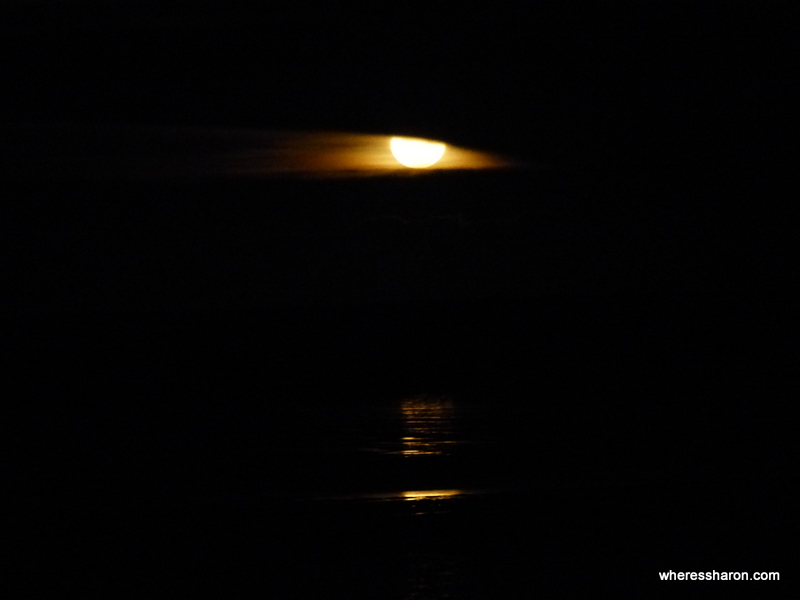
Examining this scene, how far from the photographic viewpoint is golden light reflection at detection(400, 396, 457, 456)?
7855mm

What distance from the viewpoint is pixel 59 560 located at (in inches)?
205

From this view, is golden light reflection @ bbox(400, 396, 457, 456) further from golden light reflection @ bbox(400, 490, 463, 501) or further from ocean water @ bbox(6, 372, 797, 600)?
golden light reflection @ bbox(400, 490, 463, 501)

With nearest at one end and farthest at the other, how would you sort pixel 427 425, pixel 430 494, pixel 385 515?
pixel 385 515, pixel 430 494, pixel 427 425

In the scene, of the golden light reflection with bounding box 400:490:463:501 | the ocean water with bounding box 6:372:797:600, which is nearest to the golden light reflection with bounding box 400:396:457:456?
the ocean water with bounding box 6:372:797:600

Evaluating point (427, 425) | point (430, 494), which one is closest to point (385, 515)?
point (430, 494)

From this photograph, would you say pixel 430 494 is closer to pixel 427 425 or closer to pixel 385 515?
pixel 385 515

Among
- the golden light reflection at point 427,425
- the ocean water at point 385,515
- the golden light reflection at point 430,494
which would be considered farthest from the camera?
A: the golden light reflection at point 427,425

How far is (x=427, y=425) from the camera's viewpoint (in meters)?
8.88

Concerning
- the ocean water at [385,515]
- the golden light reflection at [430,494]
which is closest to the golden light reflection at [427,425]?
the ocean water at [385,515]

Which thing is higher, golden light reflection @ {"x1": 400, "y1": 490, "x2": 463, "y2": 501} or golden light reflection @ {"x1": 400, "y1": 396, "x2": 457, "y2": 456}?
golden light reflection @ {"x1": 400, "y1": 396, "x2": 457, "y2": 456}

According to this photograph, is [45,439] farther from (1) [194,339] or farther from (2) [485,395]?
(1) [194,339]

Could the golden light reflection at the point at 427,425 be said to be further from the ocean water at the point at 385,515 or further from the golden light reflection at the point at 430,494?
the golden light reflection at the point at 430,494

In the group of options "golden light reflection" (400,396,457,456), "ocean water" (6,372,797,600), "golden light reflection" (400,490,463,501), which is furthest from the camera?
"golden light reflection" (400,396,457,456)

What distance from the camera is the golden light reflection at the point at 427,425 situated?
7.86 metres
